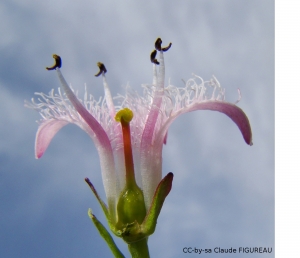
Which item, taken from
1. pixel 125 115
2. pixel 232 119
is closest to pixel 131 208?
pixel 125 115

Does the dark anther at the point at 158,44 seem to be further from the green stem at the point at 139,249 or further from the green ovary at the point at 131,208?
the green stem at the point at 139,249

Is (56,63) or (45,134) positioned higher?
(56,63)

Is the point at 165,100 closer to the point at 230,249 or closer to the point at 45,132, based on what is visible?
the point at 45,132

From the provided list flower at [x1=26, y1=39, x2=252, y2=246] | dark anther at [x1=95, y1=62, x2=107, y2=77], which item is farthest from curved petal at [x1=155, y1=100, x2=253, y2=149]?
dark anther at [x1=95, y1=62, x2=107, y2=77]

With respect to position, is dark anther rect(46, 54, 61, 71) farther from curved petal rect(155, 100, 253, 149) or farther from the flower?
curved petal rect(155, 100, 253, 149)

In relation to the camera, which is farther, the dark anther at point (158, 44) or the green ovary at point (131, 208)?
the dark anther at point (158, 44)

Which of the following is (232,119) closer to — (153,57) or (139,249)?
(153,57)

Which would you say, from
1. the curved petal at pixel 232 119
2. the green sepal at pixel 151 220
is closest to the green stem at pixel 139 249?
the green sepal at pixel 151 220

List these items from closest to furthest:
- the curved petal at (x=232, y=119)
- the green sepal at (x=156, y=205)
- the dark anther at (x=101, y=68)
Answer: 1. the green sepal at (x=156, y=205)
2. the curved petal at (x=232, y=119)
3. the dark anther at (x=101, y=68)
